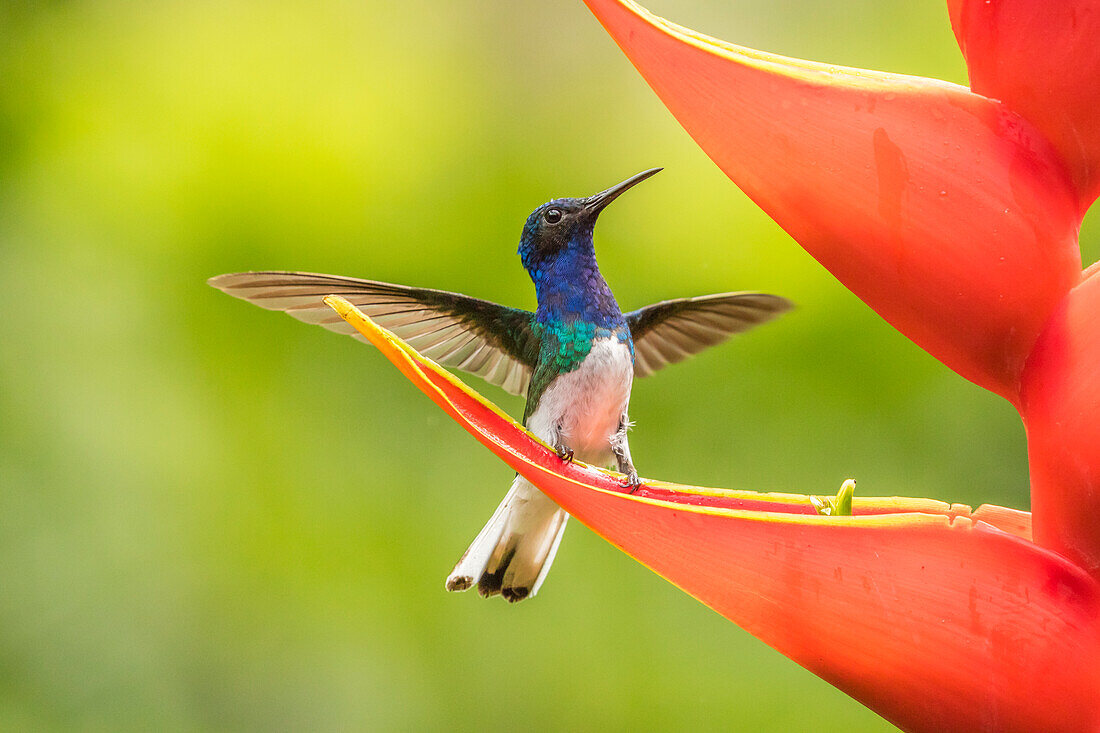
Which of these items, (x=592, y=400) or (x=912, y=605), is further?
(x=592, y=400)

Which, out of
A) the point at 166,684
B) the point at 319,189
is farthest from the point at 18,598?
the point at 319,189

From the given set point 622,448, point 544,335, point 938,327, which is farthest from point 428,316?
point 938,327

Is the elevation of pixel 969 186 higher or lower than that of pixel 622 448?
higher

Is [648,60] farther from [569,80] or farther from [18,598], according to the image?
[18,598]

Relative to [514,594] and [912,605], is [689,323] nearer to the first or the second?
[514,594]

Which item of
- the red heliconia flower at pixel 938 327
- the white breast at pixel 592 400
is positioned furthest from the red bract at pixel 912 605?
the white breast at pixel 592 400

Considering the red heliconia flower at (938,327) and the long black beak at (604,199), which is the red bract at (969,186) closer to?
the red heliconia flower at (938,327)

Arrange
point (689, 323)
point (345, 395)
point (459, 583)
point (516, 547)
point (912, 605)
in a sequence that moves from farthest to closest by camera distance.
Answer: point (345, 395), point (689, 323), point (516, 547), point (459, 583), point (912, 605)
